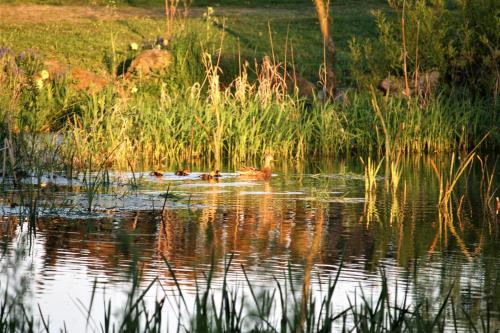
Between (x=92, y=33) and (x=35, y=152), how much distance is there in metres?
17.1

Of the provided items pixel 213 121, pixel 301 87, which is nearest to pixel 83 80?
pixel 301 87

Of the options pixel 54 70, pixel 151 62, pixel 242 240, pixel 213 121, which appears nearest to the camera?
pixel 242 240

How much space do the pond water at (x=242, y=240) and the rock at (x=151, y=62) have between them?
991cm

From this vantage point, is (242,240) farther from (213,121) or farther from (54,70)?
(54,70)

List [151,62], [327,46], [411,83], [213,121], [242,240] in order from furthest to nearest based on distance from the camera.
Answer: [151,62], [327,46], [411,83], [213,121], [242,240]

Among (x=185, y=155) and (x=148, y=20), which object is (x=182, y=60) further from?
(x=148, y=20)

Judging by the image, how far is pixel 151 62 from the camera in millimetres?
24094

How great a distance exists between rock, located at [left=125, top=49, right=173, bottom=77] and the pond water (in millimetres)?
9914

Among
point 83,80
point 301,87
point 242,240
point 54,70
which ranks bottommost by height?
point 242,240

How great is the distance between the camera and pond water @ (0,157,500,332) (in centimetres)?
749

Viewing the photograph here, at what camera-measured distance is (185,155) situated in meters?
16.5

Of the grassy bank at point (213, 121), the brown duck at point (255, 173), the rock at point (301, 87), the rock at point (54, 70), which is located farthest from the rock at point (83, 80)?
the brown duck at point (255, 173)

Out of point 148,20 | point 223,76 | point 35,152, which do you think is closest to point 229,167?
point 35,152

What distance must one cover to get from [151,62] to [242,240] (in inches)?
587
